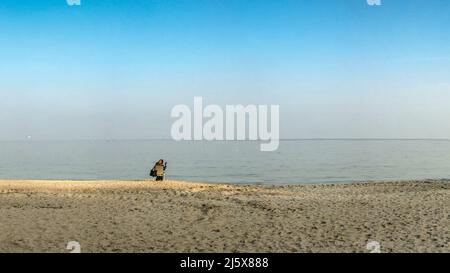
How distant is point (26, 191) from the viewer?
22.0 meters

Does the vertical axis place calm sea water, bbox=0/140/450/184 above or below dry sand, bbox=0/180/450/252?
below

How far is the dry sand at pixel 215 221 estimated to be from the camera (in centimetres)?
1166

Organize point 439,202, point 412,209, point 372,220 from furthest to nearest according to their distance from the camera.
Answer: point 439,202
point 412,209
point 372,220

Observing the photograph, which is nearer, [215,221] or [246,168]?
[215,221]

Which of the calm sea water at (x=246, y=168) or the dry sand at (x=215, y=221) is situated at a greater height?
the dry sand at (x=215, y=221)

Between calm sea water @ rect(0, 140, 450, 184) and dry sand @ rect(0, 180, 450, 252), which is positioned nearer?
dry sand @ rect(0, 180, 450, 252)

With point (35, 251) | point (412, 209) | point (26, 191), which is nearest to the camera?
point (35, 251)

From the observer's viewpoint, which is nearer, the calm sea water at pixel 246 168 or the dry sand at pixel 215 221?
the dry sand at pixel 215 221

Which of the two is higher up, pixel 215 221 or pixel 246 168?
pixel 215 221

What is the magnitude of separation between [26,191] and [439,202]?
61.6 feet

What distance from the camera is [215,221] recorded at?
48.9 feet

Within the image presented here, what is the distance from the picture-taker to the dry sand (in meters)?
11.7
